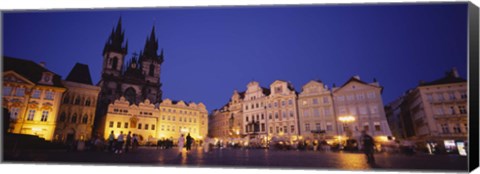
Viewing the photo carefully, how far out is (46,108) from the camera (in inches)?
667

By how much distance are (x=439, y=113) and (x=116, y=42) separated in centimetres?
3983

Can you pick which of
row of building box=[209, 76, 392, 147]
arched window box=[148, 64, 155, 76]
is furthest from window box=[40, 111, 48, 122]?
arched window box=[148, 64, 155, 76]

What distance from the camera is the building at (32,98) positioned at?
1543cm

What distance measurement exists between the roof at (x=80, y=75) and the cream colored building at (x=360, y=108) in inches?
891

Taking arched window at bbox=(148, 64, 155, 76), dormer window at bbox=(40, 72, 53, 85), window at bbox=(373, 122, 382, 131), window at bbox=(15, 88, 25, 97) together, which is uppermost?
arched window at bbox=(148, 64, 155, 76)

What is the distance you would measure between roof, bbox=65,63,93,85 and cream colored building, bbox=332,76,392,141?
22643 millimetres

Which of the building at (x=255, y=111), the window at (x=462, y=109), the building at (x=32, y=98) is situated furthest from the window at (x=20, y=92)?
the window at (x=462, y=109)

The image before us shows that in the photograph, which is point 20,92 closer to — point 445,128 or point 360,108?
point 360,108

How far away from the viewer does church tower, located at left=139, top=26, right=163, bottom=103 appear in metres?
36.4

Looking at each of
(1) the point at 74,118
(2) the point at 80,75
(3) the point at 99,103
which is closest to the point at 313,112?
(1) the point at 74,118

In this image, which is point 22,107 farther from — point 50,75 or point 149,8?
point 149,8

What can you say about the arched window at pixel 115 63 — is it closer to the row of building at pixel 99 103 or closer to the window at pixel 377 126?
the row of building at pixel 99 103

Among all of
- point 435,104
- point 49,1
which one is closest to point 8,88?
point 49,1

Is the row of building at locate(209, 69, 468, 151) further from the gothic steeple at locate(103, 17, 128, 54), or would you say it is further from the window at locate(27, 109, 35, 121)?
the gothic steeple at locate(103, 17, 128, 54)
